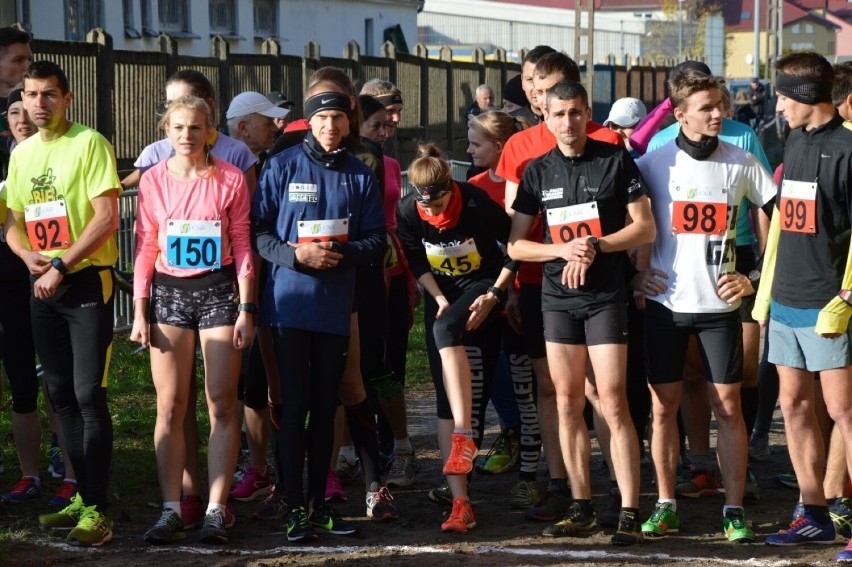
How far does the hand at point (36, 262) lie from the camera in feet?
20.5

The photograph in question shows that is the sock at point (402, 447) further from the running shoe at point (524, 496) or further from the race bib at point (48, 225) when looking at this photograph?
the race bib at point (48, 225)

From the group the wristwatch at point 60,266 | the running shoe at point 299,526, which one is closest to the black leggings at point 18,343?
the wristwatch at point 60,266

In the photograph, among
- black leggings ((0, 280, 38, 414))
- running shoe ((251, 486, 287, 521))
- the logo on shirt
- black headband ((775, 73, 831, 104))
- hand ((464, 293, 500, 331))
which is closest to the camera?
black headband ((775, 73, 831, 104))

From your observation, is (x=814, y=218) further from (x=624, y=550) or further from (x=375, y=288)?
(x=375, y=288)

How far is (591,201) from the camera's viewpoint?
6195 millimetres

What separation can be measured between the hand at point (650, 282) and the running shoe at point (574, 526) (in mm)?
1072

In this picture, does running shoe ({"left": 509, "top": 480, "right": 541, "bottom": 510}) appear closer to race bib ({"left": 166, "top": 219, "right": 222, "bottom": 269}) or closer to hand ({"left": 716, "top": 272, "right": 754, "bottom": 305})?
hand ({"left": 716, "top": 272, "right": 754, "bottom": 305})

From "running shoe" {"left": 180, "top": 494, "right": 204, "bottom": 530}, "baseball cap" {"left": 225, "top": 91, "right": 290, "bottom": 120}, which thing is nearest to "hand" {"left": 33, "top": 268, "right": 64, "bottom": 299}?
"running shoe" {"left": 180, "top": 494, "right": 204, "bottom": 530}

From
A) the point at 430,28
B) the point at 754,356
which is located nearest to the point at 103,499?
the point at 754,356

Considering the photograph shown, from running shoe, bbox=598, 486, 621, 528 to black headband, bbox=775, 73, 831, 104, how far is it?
2.08 metres

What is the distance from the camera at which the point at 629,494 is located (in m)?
6.24

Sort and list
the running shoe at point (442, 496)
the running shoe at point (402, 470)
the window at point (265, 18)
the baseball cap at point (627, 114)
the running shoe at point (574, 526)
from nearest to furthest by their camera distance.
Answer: the running shoe at point (574, 526), the running shoe at point (442, 496), the running shoe at point (402, 470), the baseball cap at point (627, 114), the window at point (265, 18)

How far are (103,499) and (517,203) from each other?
2396mm

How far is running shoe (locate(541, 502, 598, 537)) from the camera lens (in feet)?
20.9
